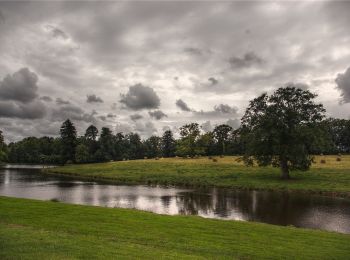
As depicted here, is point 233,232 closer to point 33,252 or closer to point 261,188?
point 33,252

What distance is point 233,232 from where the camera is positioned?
1855cm

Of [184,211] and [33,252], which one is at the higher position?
[33,252]

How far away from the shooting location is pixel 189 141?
11644cm

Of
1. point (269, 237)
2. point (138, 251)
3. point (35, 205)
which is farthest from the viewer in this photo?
point (35, 205)

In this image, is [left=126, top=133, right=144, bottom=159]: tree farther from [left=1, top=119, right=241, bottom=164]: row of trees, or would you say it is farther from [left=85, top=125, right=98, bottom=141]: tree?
[left=85, top=125, right=98, bottom=141]: tree

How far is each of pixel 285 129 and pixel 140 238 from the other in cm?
4198

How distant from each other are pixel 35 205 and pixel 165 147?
480 feet

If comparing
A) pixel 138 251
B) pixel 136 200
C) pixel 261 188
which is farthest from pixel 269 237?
pixel 261 188

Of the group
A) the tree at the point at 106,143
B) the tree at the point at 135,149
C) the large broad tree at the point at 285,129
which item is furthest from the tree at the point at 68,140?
the large broad tree at the point at 285,129

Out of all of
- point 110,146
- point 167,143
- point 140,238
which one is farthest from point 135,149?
point 140,238

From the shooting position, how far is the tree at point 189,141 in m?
114

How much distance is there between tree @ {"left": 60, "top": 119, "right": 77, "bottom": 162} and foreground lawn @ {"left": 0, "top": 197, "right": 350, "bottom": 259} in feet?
293

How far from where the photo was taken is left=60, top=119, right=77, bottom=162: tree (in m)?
109

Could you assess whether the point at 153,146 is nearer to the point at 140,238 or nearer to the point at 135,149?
the point at 135,149
